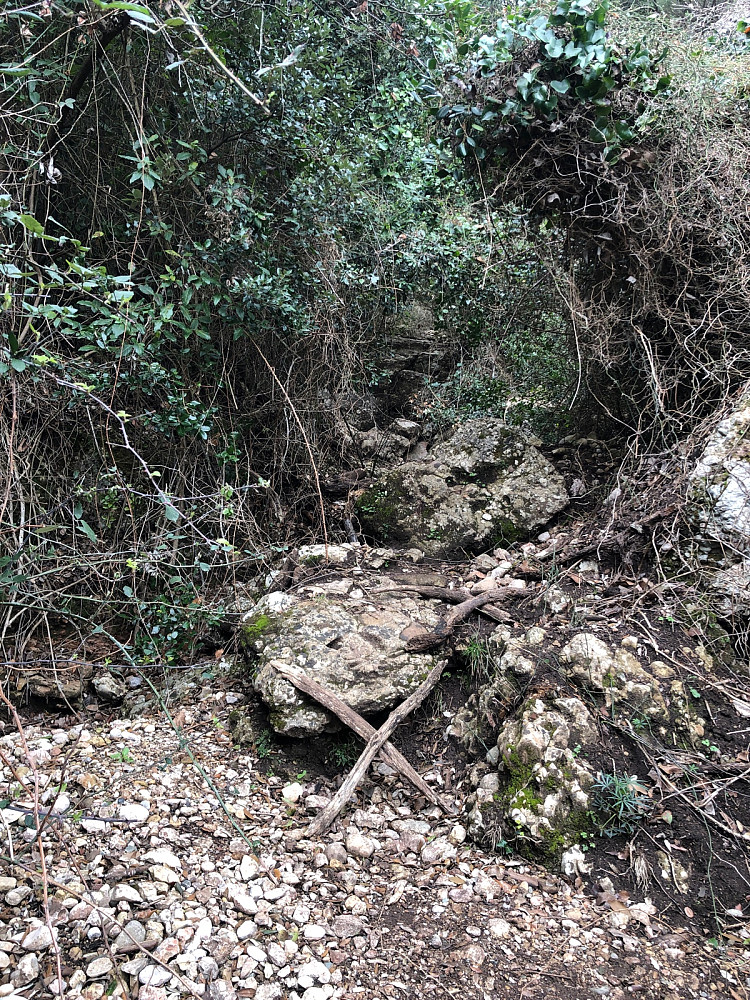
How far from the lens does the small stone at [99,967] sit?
1.55 m

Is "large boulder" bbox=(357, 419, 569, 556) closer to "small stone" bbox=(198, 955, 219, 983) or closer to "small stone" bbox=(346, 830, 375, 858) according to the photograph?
"small stone" bbox=(346, 830, 375, 858)

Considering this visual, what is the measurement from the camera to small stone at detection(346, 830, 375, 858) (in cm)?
221

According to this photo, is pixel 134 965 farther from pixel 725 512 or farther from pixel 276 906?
pixel 725 512

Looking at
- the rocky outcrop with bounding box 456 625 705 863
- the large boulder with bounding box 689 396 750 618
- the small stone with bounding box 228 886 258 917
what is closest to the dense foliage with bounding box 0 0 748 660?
the large boulder with bounding box 689 396 750 618

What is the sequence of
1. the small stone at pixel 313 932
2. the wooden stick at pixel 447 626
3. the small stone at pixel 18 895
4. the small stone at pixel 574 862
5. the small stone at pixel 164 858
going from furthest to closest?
the wooden stick at pixel 447 626
the small stone at pixel 574 862
the small stone at pixel 164 858
the small stone at pixel 313 932
the small stone at pixel 18 895

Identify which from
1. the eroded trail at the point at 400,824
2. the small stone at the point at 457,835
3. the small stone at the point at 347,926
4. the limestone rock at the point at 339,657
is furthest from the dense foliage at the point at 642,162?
the small stone at the point at 347,926

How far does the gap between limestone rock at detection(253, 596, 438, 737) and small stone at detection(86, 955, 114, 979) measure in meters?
1.06

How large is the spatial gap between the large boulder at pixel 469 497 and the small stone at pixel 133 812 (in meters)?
2.24

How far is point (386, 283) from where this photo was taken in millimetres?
4652

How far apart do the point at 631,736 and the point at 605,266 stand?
267cm

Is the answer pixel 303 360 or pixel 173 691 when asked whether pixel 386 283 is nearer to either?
pixel 303 360

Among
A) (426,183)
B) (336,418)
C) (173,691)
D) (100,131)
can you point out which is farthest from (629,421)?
(100,131)

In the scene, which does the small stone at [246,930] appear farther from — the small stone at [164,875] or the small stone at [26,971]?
the small stone at [26,971]

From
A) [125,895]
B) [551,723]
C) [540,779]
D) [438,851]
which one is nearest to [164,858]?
[125,895]
